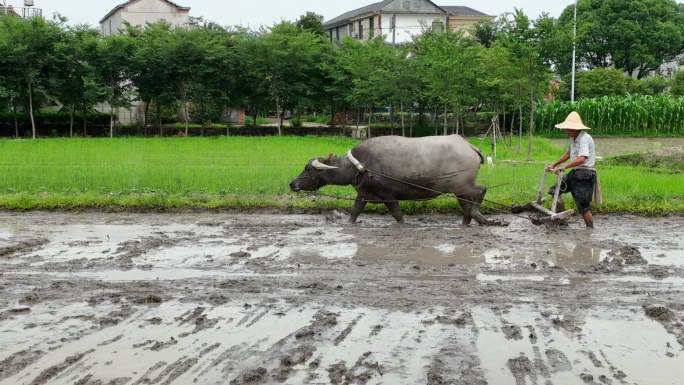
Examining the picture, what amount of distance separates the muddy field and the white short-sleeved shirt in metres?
0.93

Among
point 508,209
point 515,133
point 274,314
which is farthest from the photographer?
point 515,133

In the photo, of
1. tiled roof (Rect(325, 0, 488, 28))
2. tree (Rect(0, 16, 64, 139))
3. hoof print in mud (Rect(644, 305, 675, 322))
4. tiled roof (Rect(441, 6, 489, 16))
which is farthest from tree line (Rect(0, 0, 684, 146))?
tiled roof (Rect(441, 6, 489, 16))

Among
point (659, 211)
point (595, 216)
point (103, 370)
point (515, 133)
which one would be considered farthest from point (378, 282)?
point (515, 133)

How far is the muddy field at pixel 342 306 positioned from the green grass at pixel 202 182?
6.03 feet

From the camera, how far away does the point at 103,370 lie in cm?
487

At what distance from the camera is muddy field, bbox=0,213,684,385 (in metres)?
4.94

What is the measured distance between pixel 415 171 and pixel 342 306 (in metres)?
4.39

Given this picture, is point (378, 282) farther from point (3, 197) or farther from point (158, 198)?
point (3, 197)

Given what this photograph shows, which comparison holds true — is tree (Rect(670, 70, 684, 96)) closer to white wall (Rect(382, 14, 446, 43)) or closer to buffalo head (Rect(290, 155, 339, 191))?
white wall (Rect(382, 14, 446, 43))

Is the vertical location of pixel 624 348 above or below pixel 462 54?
below

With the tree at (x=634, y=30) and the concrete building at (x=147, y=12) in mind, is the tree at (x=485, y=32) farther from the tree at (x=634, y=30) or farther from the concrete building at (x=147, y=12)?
the concrete building at (x=147, y=12)

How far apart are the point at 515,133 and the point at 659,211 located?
79.7 ft

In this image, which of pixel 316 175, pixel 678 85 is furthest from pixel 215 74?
pixel 678 85

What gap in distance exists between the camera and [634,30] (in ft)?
171
